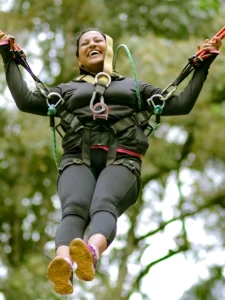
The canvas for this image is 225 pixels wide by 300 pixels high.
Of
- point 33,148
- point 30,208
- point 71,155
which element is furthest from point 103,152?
point 30,208

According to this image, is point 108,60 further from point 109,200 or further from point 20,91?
point 109,200

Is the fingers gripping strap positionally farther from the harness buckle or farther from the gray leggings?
the gray leggings

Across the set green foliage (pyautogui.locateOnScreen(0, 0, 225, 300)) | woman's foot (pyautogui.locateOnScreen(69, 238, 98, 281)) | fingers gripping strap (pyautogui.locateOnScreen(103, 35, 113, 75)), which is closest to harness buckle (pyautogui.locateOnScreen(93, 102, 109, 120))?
fingers gripping strap (pyautogui.locateOnScreen(103, 35, 113, 75))

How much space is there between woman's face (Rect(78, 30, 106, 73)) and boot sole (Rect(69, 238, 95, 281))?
1.26 meters

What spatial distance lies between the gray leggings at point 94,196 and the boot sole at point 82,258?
0.71 ft

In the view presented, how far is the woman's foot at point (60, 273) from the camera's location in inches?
149

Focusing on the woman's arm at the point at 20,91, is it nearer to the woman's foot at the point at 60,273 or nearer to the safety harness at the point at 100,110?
the safety harness at the point at 100,110

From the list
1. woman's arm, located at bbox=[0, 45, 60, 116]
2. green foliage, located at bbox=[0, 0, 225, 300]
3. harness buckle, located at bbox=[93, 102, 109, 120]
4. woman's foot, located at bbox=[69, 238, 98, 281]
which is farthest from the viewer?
green foliage, located at bbox=[0, 0, 225, 300]

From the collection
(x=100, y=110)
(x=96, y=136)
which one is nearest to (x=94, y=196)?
(x=96, y=136)

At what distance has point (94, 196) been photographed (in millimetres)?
4152

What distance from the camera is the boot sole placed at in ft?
12.4

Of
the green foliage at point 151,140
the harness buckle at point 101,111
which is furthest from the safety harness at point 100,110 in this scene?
the green foliage at point 151,140

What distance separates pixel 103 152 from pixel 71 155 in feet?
0.62

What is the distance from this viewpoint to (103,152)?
4.34 m
